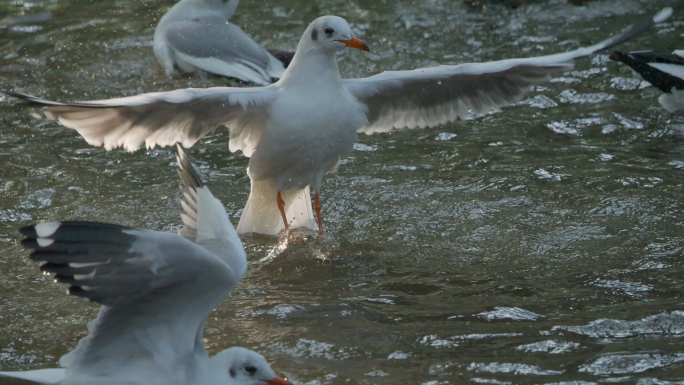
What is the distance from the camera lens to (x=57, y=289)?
4.75 metres

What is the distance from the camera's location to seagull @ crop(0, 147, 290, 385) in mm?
3178

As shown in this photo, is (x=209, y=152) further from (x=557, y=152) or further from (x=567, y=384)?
(x=567, y=384)

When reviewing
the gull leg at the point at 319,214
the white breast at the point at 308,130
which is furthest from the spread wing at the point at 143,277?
the gull leg at the point at 319,214

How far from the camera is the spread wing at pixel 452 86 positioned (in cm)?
545

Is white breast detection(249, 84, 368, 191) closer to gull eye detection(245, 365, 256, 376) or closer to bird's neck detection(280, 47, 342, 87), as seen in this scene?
bird's neck detection(280, 47, 342, 87)

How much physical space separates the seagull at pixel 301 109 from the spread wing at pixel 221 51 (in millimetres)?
1944

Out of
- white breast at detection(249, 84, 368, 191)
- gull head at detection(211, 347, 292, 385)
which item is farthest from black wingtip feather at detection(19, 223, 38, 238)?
white breast at detection(249, 84, 368, 191)

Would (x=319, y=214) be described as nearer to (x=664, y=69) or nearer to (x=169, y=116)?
(x=169, y=116)

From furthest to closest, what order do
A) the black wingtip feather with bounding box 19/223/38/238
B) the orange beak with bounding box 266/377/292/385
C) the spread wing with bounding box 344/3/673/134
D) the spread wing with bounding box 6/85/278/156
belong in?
the spread wing with bounding box 344/3/673/134 → the spread wing with bounding box 6/85/278/156 → the orange beak with bounding box 266/377/292/385 → the black wingtip feather with bounding box 19/223/38/238

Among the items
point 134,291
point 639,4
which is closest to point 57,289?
point 134,291

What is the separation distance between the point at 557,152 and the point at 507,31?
3015 mm

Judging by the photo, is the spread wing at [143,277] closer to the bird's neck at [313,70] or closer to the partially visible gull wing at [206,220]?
the partially visible gull wing at [206,220]

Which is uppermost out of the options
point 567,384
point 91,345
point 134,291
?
point 134,291

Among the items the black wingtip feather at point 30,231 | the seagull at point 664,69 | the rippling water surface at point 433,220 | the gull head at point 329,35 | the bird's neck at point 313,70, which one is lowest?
the rippling water surface at point 433,220
